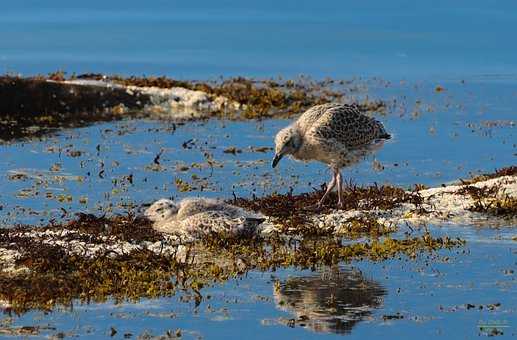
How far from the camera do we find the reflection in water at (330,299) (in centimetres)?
1269

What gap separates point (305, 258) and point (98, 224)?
3.43 metres

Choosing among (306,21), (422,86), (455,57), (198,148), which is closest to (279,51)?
(455,57)

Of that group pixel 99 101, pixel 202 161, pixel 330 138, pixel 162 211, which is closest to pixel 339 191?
pixel 330 138

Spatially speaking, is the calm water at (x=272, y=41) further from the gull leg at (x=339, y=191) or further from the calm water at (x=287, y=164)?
the gull leg at (x=339, y=191)

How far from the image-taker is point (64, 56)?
172 ft

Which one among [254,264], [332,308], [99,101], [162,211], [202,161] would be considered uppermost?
[99,101]

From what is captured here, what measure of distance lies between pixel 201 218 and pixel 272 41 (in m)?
45.8

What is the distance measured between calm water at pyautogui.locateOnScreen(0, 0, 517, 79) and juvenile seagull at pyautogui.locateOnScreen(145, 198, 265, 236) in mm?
25833

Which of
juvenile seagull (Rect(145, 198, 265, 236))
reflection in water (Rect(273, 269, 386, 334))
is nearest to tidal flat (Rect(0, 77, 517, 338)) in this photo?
reflection in water (Rect(273, 269, 386, 334))

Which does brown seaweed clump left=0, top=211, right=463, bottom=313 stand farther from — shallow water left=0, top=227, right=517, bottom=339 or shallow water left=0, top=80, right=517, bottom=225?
shallow water left=0, top=80, right=517, bottom=225

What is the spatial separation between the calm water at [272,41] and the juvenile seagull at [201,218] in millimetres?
25833

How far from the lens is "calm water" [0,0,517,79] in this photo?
4756 cm

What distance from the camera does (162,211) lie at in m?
17.6

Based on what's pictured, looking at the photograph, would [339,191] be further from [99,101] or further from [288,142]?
[99,101]
